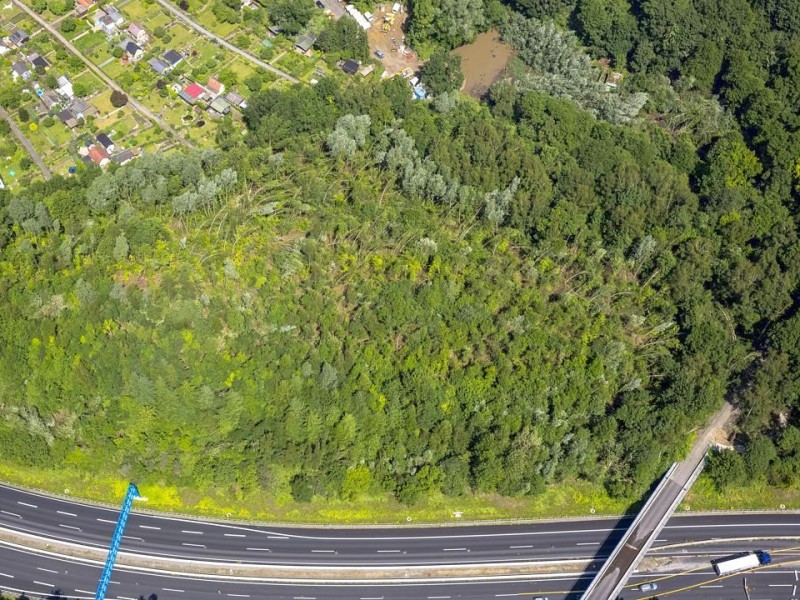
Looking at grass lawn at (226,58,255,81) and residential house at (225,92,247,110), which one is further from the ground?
grass lawn at (226,58,255,81)

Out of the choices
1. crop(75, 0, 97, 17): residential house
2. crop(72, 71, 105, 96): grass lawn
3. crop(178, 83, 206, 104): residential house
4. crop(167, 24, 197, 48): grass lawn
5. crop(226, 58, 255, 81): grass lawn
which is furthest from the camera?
crop(75, 0, 97, 17): residential house

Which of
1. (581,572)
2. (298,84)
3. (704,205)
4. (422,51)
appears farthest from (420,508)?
(422,51)

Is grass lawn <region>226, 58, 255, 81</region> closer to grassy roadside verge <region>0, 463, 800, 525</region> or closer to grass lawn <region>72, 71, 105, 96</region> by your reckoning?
grass lawn <region>72, 71, 105, 96</region>

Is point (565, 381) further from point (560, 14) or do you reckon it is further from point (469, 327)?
point (560, 14)

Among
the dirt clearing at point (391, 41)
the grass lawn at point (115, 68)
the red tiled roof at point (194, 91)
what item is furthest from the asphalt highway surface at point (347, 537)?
the dirt clearing at point (391, 41)

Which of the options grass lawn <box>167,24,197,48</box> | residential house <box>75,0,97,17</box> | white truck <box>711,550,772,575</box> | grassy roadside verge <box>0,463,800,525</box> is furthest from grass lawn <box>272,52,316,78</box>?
white truck <box>711,550,772,575</box>

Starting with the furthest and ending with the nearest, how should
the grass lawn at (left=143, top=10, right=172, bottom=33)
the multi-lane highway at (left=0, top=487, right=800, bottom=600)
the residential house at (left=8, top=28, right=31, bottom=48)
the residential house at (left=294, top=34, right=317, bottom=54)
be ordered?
1. the grass lawn at (left=143, top=10, right=172, bottom=33)
2. the residential house at (left=294, top=34, right=317, bottom=54)
3. the residential house at (left=8, top=28, right=31, bottom=48)
4. the multi-lane highway at (left=0, top=487, right=800, bottom=600)
